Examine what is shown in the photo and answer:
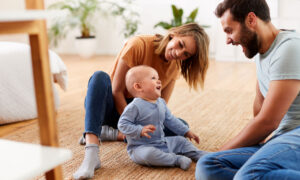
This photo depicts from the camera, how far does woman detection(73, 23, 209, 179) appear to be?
156 centimetres

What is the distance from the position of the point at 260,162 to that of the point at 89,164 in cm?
68

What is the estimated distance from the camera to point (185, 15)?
4.98m

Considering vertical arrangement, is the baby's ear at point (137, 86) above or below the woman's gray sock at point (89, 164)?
above

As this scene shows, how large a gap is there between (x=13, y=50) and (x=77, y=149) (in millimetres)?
816

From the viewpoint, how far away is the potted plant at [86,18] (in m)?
5.04

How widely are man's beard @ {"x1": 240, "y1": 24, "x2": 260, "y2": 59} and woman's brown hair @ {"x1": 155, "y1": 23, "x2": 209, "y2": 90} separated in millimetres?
372

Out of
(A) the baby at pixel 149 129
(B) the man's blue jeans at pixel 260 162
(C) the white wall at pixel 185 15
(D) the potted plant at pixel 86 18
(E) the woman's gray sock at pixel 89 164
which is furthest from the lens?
(D) the potted plant at pixel 86 18

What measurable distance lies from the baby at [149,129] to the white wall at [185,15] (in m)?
3.41

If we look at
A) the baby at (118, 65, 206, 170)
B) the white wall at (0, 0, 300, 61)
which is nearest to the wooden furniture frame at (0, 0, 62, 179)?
the baby at (118, 65, 206, 170)

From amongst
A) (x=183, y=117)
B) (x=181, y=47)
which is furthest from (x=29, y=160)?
(x=183, y=117)

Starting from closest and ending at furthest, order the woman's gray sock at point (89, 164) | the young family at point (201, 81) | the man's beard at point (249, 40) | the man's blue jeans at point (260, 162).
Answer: the man's blue jeans at point (260, 162) < the young family at point (201, 81) < the man's beard at point (249, 40) < the woman's gray sock at point (89, 164)

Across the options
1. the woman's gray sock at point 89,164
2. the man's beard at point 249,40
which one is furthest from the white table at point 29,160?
the man's beard at point 249,40

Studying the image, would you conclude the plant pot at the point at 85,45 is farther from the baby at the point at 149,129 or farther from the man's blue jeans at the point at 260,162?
the man's blue jeans at the point at 260,162

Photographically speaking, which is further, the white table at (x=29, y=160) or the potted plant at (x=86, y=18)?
the potted plant at (x=86, y=18)
